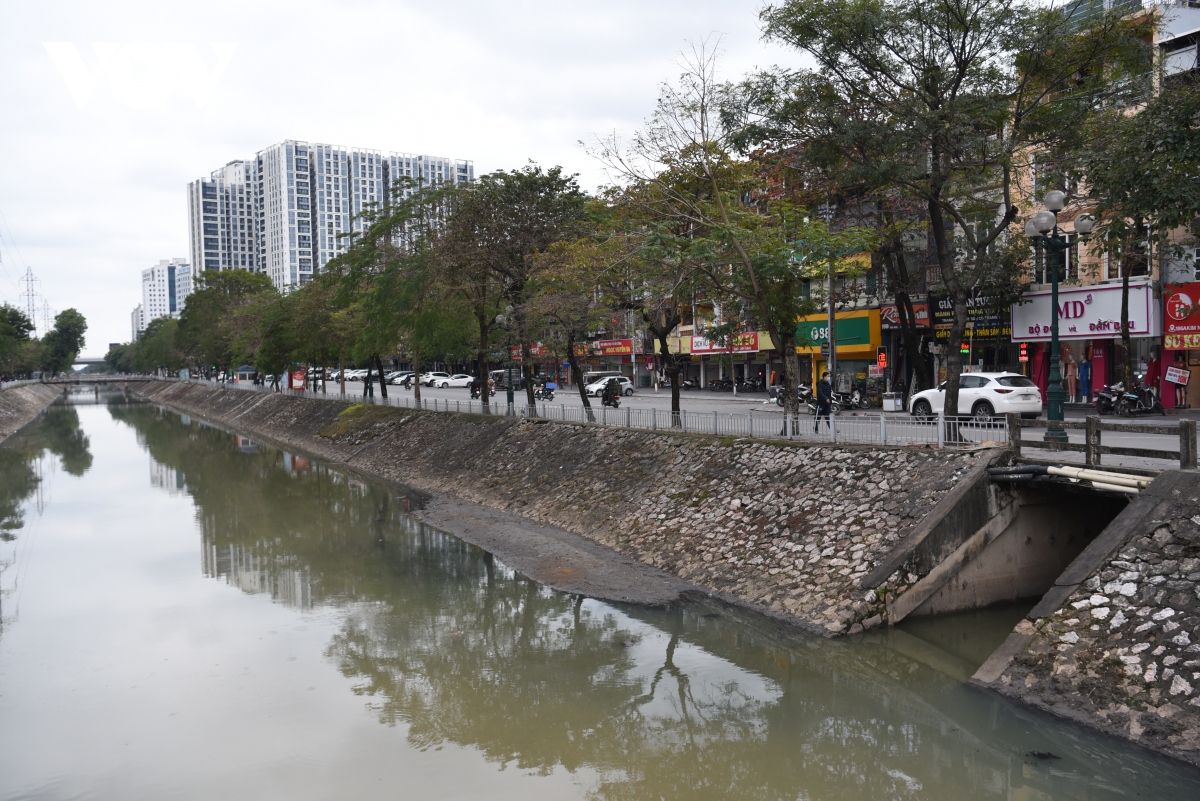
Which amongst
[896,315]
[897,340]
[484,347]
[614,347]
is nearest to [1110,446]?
[484,347]

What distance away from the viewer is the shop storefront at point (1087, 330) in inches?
1142

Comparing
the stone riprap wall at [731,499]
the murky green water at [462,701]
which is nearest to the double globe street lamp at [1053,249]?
the stone riprap wall at [731,499]

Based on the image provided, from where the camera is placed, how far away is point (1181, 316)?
27734 millimetres

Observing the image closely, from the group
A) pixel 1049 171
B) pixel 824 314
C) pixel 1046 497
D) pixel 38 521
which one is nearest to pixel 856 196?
pixel 1049 171

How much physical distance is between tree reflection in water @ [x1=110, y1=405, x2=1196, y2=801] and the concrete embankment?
5316 cm

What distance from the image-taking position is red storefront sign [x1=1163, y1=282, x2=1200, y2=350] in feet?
89.4

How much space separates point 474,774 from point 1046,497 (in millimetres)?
10522

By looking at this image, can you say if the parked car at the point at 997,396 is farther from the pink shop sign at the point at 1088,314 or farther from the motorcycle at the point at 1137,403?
the pink shop sign at the point at 1088,314

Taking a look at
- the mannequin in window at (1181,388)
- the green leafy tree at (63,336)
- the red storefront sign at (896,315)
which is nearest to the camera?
the mannequin in window at (1181,388)

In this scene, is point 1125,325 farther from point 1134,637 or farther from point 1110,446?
point 1134,637

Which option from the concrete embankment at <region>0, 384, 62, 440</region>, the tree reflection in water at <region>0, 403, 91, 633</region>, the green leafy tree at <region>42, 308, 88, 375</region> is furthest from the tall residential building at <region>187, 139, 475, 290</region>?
the tree reflection in water at <region>0, 403, 91, 633</region>

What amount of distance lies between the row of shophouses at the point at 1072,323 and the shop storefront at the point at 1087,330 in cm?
4

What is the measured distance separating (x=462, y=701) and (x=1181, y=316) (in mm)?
27544

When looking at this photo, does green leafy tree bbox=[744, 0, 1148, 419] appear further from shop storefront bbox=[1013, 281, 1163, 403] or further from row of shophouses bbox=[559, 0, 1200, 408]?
shop storefront bbox=[1013, 281, 1163, 403]
